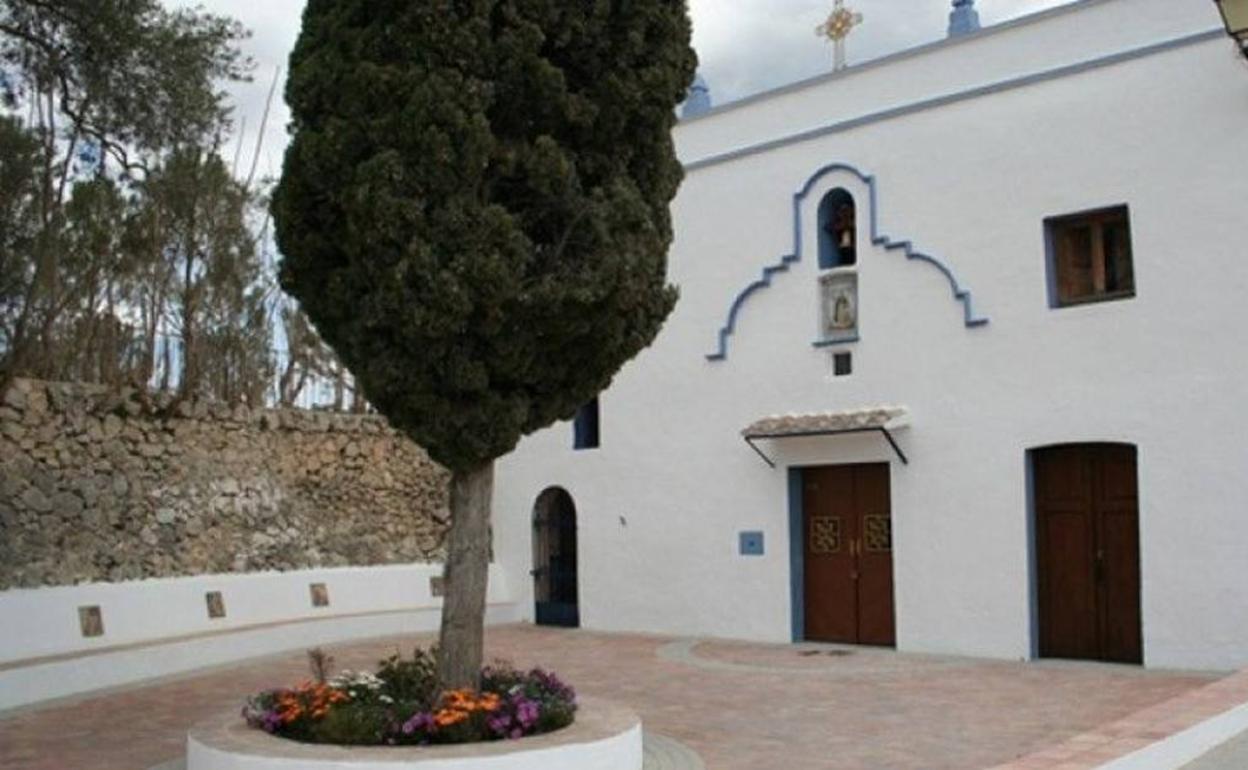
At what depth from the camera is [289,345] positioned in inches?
719

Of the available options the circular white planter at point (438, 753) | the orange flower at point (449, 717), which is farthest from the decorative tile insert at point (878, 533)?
the orange flower at point (449, 717)

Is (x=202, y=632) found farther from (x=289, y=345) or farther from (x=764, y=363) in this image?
(x=764, y=363)

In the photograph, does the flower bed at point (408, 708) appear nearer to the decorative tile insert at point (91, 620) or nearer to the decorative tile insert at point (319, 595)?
the decorative tile insert at point (91, 620)

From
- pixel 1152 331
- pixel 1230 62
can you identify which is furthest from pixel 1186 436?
pixel 1230 62

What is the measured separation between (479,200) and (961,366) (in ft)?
23.3

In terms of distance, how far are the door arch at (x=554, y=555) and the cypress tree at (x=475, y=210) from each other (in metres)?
9.26

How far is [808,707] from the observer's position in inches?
409

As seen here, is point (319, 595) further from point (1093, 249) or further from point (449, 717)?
point (1093, 249)

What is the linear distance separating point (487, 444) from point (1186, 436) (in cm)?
703

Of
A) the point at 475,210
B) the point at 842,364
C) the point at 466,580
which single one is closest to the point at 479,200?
the point at 475,210

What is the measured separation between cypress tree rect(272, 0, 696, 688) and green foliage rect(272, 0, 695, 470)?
13mm

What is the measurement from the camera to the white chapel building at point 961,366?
11.8 metres

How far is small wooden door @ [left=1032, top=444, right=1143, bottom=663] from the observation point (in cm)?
1244

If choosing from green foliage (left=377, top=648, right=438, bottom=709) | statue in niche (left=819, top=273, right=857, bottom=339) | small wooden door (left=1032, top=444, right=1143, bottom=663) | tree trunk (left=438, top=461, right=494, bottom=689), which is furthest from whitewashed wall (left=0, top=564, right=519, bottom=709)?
small wooden door (left=1032, top=444, right=1143, bottom=663)
